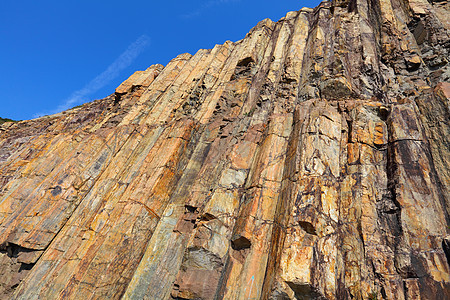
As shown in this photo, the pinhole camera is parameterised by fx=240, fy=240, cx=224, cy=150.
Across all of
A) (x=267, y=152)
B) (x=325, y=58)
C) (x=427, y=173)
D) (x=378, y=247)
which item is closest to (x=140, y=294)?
(x=267, y=152)

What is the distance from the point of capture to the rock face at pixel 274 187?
7641mm

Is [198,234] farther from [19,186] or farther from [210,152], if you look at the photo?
[19,186]

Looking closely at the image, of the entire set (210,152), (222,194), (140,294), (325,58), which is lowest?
(140,294)

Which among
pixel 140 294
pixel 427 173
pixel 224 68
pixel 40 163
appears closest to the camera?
pixel 427 173

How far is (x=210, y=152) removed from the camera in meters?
13.8

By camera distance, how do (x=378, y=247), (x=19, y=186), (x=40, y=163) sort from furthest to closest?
1. (x=40, y=163)
2. (x=19, y=186)
3. (x=378, y=247)

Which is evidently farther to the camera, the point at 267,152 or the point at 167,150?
the point at 167,150

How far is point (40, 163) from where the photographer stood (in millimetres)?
16531

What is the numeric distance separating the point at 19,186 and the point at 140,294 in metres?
11.9

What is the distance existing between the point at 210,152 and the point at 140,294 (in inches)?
294

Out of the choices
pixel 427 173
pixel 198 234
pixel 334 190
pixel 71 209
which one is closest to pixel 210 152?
pixel 198 234

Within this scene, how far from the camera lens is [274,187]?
992 cm

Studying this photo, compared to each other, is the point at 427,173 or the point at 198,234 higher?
the point at 427,173

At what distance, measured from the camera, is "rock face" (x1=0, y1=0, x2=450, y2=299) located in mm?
7641
